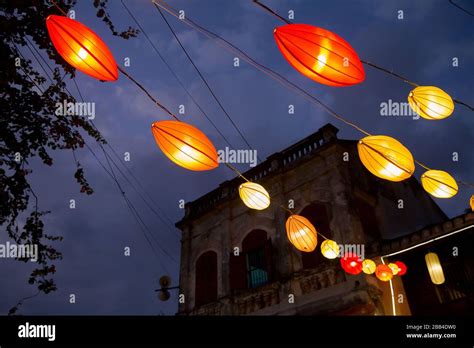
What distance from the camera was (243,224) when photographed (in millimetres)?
13898

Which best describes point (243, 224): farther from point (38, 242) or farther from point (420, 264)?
point (38, 242)

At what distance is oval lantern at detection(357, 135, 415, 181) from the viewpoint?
17.9ft

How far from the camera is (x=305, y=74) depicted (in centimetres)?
425

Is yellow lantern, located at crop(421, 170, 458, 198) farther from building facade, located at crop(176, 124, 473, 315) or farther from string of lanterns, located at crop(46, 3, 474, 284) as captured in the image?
building facade, located at crop(176, 124, 473, 315)

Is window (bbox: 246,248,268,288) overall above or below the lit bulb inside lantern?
below

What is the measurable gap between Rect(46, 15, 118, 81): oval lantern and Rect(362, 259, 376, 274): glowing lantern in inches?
315

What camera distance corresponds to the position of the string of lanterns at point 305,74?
13.2 feet

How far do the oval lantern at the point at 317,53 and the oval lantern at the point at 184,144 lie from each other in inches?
63.9

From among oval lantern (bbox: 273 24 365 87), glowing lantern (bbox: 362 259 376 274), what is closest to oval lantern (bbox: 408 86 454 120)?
oval lantern (bbox: 273 24 365 87)

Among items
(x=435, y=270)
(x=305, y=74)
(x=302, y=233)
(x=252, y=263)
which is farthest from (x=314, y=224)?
(x=305, y=74)

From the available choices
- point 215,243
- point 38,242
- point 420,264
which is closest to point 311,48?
point 38,242

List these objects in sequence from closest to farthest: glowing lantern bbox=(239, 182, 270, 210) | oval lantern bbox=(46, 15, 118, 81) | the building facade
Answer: oval lantern bbox=(46, 15, 118, 81) < glowing lantern bbox=(239, 182, 270, 210) < the building facade

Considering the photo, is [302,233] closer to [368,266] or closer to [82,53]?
[368,266]

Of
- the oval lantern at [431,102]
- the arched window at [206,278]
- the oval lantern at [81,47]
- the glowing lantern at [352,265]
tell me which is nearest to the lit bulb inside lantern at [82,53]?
the oval lantern at [81,47]
